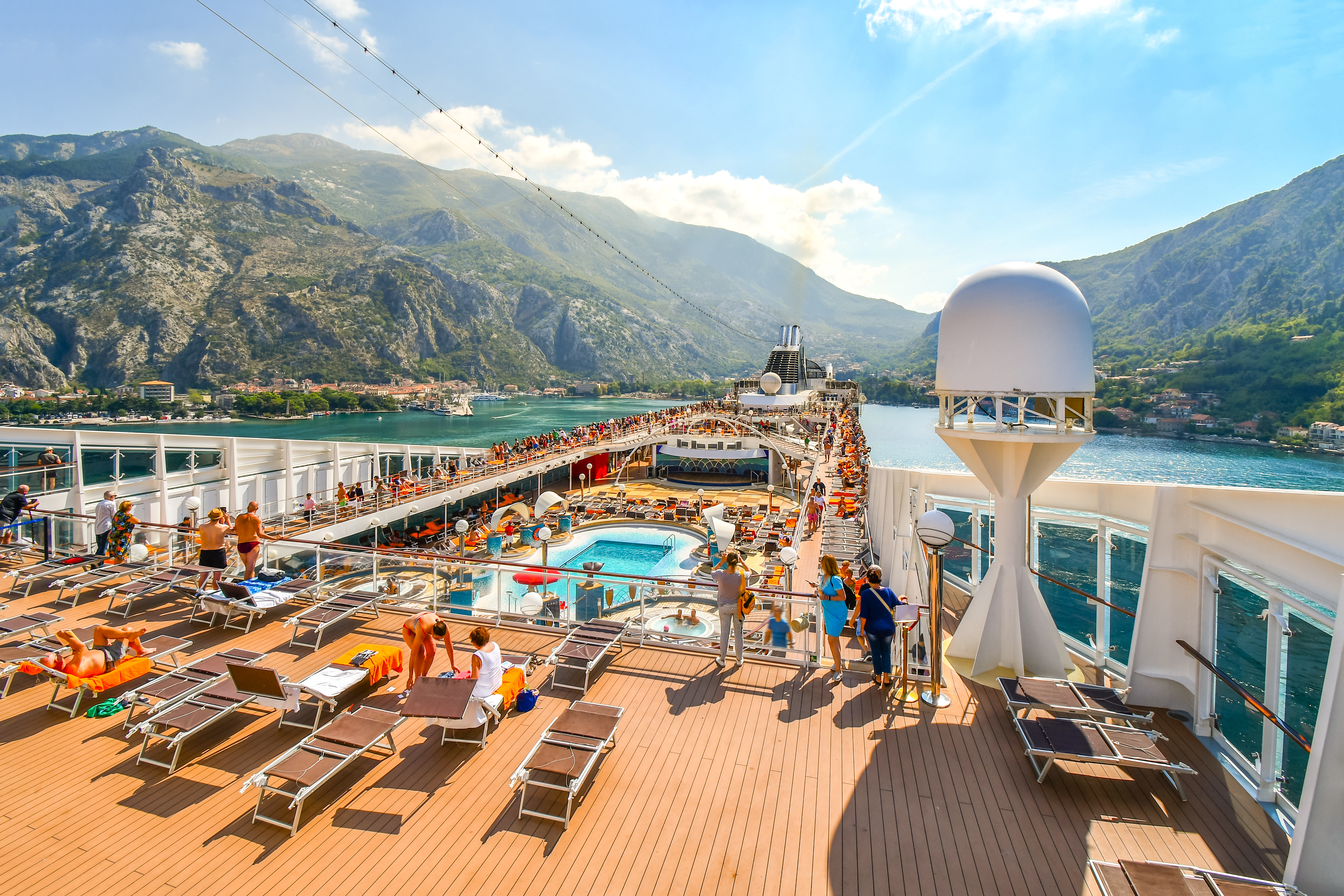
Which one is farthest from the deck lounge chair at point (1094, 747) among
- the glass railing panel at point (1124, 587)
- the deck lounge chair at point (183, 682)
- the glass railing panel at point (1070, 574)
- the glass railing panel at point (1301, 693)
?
the glass railing panel at point (1070, 574)

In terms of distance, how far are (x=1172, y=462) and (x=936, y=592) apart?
53789 mm

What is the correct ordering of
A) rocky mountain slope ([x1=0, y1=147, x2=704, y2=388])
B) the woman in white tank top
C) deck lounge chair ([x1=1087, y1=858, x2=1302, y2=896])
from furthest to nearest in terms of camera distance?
rocky mountain slope ([x1=0, y1=147, x2=704, y2=388])
the woman in white tank top
deck lounge chair ([x1=1087, y1=858, x2=1302, y2=896])

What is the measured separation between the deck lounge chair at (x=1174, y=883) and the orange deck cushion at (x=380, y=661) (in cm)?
466

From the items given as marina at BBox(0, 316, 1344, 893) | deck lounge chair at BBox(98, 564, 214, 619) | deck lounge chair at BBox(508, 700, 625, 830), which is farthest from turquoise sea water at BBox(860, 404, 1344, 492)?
deck lounge chair at BBox(98, 564, 214, 619)

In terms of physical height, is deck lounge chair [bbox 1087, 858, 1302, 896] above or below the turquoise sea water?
above

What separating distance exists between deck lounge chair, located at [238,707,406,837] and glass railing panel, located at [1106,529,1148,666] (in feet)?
36.6

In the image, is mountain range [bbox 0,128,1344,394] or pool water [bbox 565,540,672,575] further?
mountain range [bbox 0,128,1344,394]

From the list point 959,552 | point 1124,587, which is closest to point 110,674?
point 959,552

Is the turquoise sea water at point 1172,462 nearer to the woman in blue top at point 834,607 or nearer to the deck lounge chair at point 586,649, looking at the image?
the woman in blue top at point 834,607

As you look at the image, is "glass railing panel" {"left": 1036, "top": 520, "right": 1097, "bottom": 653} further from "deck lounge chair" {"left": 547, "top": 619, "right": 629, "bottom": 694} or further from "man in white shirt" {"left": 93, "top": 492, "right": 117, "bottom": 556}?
"man in white shirt" {"left": 93, "top": 492, "right": 117, "bottom": 556}

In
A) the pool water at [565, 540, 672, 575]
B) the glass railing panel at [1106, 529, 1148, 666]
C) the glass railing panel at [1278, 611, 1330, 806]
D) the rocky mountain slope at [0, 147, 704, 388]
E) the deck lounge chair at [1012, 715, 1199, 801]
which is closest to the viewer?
the deck lounge chair at [1012, 715, 1199, 801]

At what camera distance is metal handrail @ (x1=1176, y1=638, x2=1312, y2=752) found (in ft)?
9.86

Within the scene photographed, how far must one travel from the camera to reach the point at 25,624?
4969mm

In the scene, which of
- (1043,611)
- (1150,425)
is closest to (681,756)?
(1043,611)
